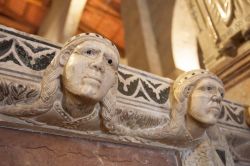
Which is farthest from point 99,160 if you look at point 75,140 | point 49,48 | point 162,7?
point 162,7

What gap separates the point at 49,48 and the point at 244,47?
50.4 inches

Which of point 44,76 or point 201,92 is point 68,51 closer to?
point 44,76

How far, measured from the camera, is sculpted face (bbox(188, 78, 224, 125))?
1272mm

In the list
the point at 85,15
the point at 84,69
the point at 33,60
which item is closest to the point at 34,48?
the point at 33,60

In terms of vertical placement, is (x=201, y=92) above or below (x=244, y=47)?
below

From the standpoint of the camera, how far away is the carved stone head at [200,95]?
1273 millimetres

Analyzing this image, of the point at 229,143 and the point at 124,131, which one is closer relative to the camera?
the point at 124,131

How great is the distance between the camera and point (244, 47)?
75.8 inches

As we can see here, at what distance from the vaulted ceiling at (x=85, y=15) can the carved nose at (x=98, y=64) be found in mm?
4227

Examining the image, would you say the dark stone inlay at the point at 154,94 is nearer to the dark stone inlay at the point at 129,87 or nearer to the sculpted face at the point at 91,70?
the dark stone inlay at the point at 129,87

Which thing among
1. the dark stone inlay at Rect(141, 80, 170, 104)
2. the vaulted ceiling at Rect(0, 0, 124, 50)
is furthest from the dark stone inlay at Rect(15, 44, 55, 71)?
the vaulted ceiling at Rect(0, 0, 124, 50)

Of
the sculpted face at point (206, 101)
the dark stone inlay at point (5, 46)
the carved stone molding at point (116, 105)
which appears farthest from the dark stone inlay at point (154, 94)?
the dark stone inlay at point (5, 46)

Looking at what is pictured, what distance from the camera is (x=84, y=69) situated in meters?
1.02

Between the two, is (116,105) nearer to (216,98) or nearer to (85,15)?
(216,98)
